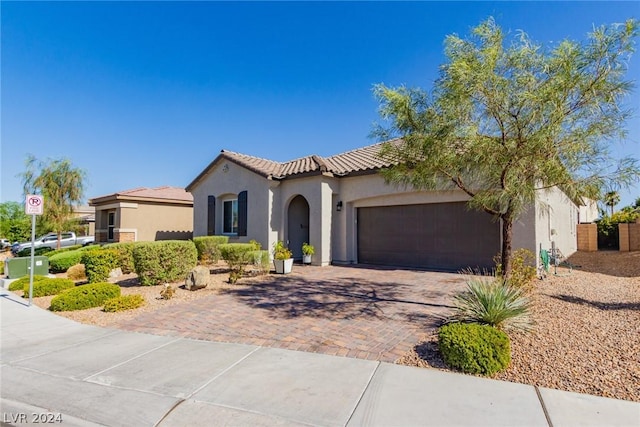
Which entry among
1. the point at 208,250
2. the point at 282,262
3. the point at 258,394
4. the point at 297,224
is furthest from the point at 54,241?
the point at 258,394

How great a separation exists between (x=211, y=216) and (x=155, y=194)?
6670 mm

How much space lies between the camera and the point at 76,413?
3.47 m

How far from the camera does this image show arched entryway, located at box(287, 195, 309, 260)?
16359 mm

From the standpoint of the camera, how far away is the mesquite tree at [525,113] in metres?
5.09

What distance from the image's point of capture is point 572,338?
16.2ft

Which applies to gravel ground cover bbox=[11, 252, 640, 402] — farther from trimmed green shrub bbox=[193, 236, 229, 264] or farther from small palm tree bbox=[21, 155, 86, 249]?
small palm tree bbox=[21, 155, 86, 249]

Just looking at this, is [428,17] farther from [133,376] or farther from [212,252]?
[212,252]

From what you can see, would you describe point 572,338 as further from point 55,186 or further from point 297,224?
point 55,186

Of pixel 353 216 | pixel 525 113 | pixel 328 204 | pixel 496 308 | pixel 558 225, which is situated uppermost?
pixel 525 113

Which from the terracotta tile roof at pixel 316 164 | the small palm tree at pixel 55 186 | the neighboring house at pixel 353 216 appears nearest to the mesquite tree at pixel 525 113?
the neighboring house at pixel 353 216

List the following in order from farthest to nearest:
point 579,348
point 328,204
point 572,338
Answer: point 328,204, point 572,338, point 579,348

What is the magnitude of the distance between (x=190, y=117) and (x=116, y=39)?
16.5 ft

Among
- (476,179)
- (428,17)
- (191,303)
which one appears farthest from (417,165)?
(191,303)

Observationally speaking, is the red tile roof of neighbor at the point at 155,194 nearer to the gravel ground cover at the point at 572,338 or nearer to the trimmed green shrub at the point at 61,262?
the trimmed green shrub at the point at 61,262
